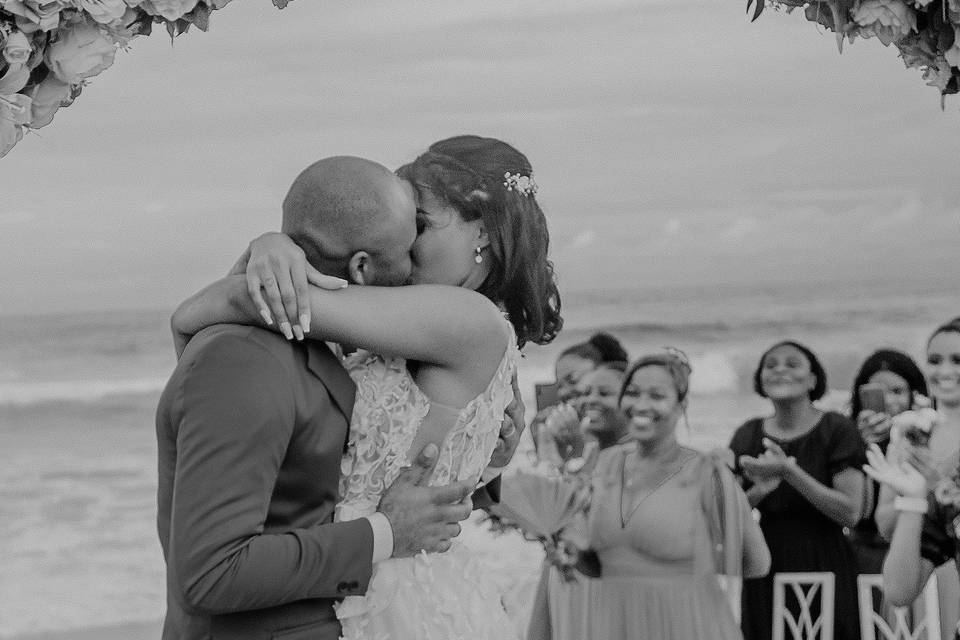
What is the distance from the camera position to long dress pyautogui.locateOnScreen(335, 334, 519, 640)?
6.75 ft

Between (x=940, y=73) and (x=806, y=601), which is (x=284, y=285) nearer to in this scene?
(x=940, y=73)

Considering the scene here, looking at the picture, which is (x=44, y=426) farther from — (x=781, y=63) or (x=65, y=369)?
(x=781, y=63)

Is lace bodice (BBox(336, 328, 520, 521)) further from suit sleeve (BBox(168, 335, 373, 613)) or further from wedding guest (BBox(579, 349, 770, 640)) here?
wedding guest (BBox(579, 349, 770, 640))

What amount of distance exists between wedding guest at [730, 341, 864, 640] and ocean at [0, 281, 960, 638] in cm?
403

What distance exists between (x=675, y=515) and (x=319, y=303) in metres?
3.02

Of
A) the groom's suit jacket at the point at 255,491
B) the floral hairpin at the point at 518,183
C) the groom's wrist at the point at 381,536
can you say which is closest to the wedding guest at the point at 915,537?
the floral hairpin at the point at 518,183

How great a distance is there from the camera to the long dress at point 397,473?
206 cm

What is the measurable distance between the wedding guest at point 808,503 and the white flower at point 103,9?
379cm

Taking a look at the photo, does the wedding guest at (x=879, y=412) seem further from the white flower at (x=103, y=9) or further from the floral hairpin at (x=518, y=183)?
the white flower at (x=103, y=9)

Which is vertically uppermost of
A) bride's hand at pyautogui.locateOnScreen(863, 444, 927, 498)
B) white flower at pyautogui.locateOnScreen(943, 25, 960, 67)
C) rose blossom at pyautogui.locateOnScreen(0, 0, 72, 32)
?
white flower at pyautogui.locateOnScreen(943, 25, 960, 67)

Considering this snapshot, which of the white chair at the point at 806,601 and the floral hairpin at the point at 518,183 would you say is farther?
the white chair at the point at 806,601

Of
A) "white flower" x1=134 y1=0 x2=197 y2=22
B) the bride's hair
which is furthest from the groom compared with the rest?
"white flower" x1=134 y1=0 x2=197 y2=22

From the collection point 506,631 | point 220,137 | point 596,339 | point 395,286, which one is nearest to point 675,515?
point 596,339

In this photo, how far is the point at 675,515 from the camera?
473 centimetres
